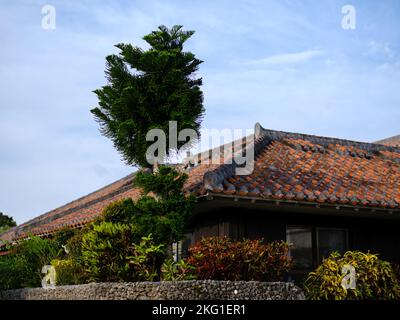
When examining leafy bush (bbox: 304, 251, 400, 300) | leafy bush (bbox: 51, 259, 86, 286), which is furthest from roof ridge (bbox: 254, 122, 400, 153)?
leafy bush (bbox: 51, 259, 86, 286)

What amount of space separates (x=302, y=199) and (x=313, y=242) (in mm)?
2607

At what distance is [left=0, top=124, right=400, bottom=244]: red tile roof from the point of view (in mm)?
15055

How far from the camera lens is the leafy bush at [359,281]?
14094mm

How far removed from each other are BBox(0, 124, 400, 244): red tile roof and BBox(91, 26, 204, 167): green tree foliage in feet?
5.66

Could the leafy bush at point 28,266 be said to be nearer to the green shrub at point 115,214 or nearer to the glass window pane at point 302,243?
Result: the green shrub at point 115,214

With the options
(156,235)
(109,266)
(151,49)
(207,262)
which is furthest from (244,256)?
(151,49)

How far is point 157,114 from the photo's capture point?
15.6m

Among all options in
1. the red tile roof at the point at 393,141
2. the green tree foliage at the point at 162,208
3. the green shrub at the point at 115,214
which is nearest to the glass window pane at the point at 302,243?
the green tree foliage at the point at 162,208

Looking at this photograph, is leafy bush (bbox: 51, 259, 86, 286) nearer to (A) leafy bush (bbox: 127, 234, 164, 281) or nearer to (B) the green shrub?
(B) the green shrub

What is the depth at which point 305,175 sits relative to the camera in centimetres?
1748

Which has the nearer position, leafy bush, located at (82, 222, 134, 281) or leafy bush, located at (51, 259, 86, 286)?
leafy bush, located at (82, 222, 134, 281)

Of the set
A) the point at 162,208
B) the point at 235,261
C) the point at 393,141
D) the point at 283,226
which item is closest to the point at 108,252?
the point at 162,208

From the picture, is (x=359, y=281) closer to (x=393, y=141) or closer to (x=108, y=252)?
(x=108, y=252)

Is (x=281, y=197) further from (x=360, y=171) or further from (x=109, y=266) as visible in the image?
(x=360, y=171)
